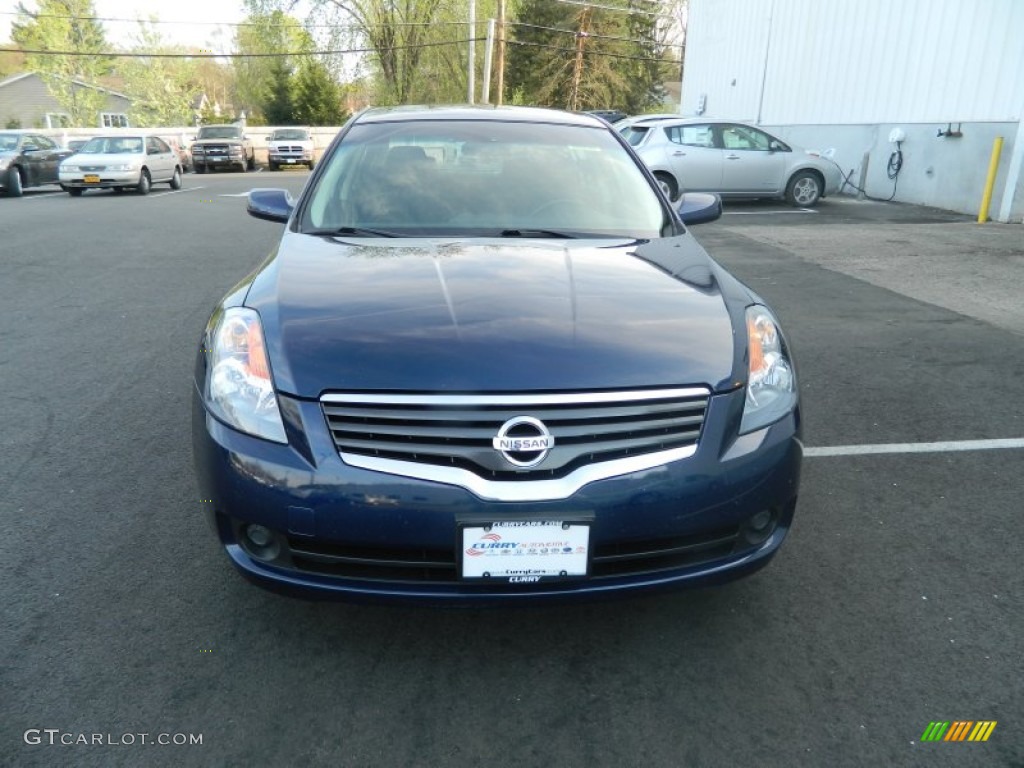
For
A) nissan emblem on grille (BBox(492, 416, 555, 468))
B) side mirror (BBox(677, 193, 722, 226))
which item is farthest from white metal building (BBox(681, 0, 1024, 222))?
nissan emblem on grille (BBox(492, 416, 555, 468))

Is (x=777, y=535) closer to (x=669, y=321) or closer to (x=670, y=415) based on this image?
(x=670, y=415)

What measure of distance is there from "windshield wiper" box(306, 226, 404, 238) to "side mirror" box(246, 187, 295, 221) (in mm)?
682

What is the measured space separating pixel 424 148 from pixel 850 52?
1579cm

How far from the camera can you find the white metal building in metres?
13.0

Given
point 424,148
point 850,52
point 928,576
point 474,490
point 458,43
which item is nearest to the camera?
point 474,490

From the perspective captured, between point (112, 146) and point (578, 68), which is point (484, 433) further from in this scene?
point (578, 68)

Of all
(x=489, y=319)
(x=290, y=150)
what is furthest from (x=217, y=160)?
(x=489, y=319)

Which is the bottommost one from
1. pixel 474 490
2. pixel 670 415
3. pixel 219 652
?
pixel 219 652

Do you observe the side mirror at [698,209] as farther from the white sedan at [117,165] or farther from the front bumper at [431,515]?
the white sedan at [117,165]

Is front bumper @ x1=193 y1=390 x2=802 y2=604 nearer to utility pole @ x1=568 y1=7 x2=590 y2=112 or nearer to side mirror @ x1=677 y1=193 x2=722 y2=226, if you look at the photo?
side mirror @ x1=677 y1=193 x2=722 y2=226

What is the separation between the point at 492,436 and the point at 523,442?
80 millimetres

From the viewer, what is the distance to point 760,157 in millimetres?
14914

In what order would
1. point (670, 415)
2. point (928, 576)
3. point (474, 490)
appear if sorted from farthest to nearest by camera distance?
1. point (928, 576)
2. point (670, 415)
3. point (474, 490)

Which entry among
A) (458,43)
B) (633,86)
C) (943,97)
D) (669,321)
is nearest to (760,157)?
(943,97)
